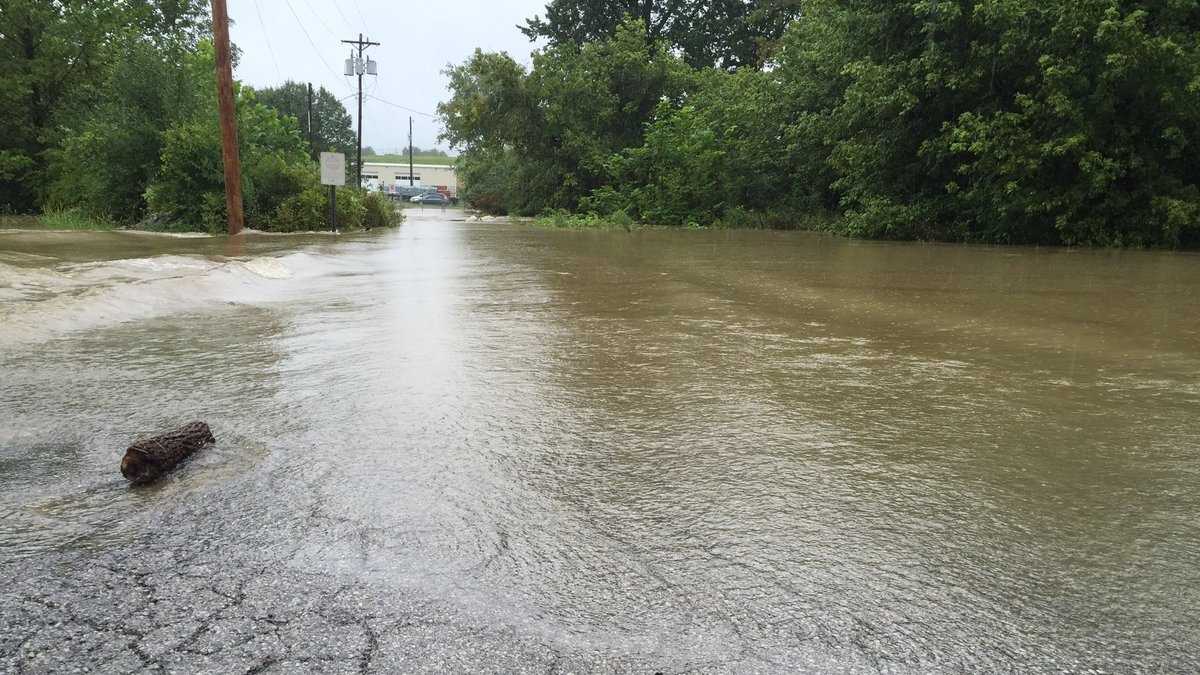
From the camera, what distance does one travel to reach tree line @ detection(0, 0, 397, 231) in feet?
63.8

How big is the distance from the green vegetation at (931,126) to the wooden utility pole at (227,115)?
1406 cm

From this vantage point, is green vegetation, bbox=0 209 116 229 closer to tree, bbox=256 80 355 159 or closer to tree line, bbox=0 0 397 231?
tree line, bbox=0 0 397 231

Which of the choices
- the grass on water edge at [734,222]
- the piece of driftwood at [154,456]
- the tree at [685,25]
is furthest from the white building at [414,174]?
the piece of driftwood at [154,456]

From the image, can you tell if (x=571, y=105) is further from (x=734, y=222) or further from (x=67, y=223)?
(x=67, y=223)

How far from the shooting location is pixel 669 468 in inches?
123

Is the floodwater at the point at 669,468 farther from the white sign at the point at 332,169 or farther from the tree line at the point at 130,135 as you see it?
the tree line at the point at 130,135

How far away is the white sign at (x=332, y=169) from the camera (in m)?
19.7

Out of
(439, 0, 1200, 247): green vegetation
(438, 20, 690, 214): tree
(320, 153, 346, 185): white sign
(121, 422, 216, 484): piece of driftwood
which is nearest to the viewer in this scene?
(121, 422, 216, 484): piece of driftwood

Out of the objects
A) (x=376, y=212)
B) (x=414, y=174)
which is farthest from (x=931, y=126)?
(x=414, y=174)

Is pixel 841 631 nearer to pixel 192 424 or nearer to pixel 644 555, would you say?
pixel 644 555

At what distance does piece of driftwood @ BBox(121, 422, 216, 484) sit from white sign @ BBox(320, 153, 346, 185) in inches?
700

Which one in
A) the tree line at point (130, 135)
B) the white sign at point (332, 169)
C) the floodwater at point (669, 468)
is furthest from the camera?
the white sign at point (332, 169)

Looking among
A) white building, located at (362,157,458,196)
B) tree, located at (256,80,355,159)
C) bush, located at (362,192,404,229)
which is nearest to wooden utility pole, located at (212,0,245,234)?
bush, located at (362,192,404,229)

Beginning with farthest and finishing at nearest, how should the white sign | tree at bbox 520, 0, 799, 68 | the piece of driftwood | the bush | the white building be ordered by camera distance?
1. the white building
2. tree at bbox 520, 0, 799, 68
3. the bush
4. the white sign
5. the piece of driftwood
